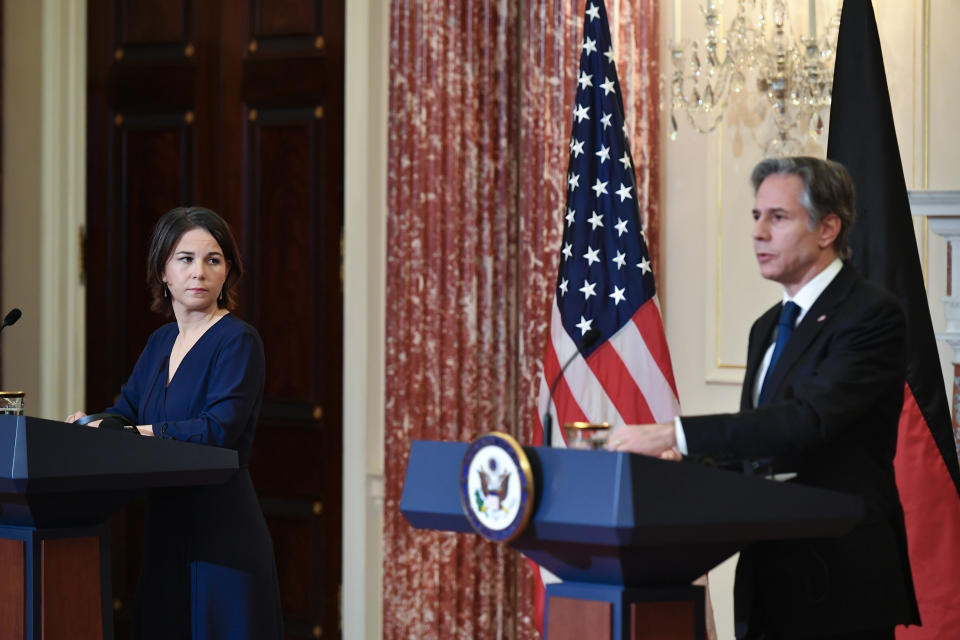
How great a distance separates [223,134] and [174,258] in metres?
2.55

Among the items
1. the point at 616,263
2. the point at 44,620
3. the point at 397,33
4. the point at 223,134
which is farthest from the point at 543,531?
the point at 223,134

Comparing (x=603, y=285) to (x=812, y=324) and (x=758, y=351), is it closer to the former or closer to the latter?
(x=758, y=351)

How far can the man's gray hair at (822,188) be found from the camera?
251 centimetres

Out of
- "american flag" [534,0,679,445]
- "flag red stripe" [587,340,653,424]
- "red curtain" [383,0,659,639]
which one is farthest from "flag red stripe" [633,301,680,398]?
"red curtain" [383,0,659,639]

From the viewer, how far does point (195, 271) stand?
3.26 metres

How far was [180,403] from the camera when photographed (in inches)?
126

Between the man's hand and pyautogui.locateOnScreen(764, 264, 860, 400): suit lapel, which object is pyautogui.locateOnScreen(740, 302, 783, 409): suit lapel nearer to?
pyautogui.locateOnScreen(764, 264, 860, 400): suit lapel

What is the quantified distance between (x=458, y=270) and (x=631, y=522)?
2942mm

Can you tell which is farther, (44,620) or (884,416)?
(44,620)

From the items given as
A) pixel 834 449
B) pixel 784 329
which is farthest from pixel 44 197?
pixel 834 449

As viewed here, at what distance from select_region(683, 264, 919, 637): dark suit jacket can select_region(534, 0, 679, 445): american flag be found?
1.68m

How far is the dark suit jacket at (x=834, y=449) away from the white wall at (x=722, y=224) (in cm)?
203

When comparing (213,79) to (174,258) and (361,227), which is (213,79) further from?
(174,258)

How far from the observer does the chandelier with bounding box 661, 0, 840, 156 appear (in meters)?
4.36
